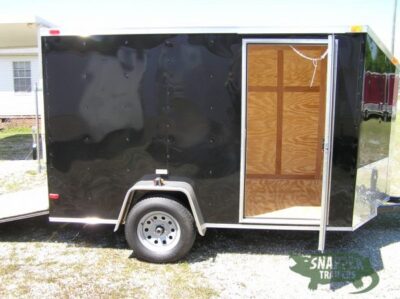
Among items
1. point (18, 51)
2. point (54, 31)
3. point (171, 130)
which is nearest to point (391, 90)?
point (171, 130)

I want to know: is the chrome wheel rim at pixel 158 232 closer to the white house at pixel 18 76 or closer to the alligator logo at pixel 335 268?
the alligator logo at pixel 335 268

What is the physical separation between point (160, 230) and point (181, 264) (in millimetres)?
406

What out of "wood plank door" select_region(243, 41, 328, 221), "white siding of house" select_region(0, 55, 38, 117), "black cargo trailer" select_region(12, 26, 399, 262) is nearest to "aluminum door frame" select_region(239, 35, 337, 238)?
"black cargo trailer" select_region(12, 26, 399, 262)

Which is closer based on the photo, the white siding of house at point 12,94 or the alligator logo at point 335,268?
the alligator logo at point 335,268

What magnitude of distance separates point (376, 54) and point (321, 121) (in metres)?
1.92

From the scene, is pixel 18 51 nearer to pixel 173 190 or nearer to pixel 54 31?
pixel 54 31

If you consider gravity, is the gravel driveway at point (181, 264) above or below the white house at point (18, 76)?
below

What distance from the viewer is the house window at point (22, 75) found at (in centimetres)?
1536

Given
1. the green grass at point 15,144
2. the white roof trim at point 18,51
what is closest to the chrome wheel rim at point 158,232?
the green grass at point 15,144

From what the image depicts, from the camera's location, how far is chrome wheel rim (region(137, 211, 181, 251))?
14.2 feet

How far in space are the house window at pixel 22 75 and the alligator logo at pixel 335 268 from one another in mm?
13559

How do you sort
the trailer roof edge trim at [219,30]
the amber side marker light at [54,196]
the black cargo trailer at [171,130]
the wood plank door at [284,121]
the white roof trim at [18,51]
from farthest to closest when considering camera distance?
the white roof trim at [18,51]
the wood plank door at [284,121]
the amber side marker light at [54,196]
the black cargo trailer at [171,130]
the trailer roof edge trim at [219,30]

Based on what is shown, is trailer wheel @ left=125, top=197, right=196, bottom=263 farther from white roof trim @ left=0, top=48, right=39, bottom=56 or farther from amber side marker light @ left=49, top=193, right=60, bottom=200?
white roof trim @ left=0, top=48, right=39, bottom=56

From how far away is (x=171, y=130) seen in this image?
14.1ft
